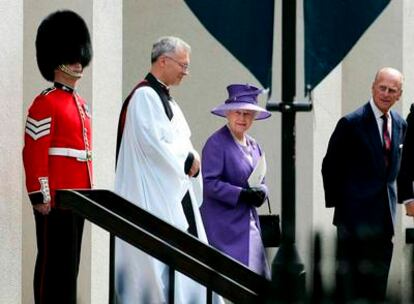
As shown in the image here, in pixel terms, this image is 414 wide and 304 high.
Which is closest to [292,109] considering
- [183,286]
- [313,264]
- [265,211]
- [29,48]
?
[313,264]

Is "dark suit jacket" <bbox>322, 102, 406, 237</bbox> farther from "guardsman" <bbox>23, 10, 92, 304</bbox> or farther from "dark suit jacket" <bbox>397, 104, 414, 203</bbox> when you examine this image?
"guardsman" <bbox>23, 10, 92, 304</bbox>

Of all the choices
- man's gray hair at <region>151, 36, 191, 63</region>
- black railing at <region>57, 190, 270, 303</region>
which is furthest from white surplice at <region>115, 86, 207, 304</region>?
black railing at <region>57, 190, 270, 303</region>

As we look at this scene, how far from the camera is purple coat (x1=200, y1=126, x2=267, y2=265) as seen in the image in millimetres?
8289

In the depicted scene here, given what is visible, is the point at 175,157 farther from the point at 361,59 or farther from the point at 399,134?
the point at 361,59

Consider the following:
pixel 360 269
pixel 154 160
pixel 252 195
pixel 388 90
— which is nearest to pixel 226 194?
pixel 252 195

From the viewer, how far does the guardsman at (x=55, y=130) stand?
22.5ft

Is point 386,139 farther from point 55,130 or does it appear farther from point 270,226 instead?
point 55,130

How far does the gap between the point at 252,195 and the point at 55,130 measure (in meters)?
1.67

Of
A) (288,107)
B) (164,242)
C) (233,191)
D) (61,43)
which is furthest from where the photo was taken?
(233,191)

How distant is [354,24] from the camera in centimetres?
452

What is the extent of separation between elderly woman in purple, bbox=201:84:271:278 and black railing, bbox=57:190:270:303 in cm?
300

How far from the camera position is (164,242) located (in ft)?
14.9

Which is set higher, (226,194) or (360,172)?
(360,172)

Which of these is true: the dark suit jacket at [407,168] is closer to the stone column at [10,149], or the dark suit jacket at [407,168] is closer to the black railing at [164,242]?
the stone column at [10,149]
